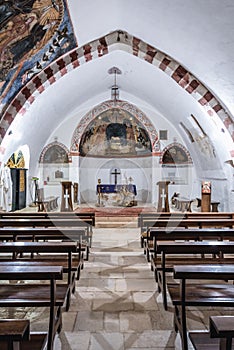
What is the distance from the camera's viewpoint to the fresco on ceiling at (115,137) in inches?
593

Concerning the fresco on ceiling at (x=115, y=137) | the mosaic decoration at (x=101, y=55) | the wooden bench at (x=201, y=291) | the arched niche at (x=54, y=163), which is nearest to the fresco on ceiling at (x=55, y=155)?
the arched niche at (x=54, y=163)

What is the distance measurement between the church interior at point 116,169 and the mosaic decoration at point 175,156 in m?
0.06

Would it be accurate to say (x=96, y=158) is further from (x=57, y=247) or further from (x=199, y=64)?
(x=57, y=247)

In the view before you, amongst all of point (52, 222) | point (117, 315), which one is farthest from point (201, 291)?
point (52, 222)

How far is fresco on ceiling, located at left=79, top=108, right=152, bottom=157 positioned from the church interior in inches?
2.1

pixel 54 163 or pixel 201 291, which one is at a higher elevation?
pixel 54 163

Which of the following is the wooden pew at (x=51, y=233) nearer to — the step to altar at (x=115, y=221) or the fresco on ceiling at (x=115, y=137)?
the step to altar at (x=115, y=221)

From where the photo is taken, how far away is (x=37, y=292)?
9.06 feet

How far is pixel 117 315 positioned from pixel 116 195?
10.2 m

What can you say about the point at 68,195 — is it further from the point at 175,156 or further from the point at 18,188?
the point at 175,156

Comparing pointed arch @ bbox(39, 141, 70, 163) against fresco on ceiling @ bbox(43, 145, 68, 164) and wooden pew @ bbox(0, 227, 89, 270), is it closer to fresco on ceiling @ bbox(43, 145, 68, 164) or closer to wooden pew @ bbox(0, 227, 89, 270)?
fresco on ceiling @ bbox(43, 145, 68, 164)

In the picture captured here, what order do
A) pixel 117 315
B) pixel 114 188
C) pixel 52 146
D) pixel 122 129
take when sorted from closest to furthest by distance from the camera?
pixel 117 315, pixel 114 188, pixel 52 146, pixel 122 129

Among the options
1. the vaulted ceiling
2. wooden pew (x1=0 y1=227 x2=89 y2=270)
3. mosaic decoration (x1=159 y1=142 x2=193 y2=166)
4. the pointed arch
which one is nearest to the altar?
mosaic decoration (x1=159 y1=142 x2=193 y2=166)

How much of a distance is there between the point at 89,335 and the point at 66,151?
12.2m
